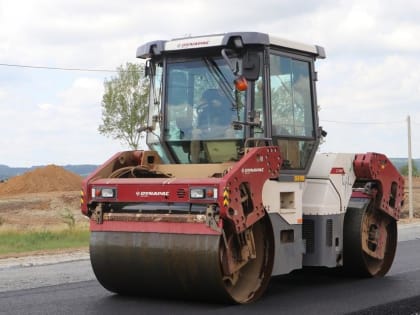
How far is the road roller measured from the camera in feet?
24.3

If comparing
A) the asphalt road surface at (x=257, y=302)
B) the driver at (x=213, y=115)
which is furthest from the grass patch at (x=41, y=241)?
the driver at (x=213, y=115)

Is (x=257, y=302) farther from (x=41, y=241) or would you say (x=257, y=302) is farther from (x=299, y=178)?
(x=41, y=241)

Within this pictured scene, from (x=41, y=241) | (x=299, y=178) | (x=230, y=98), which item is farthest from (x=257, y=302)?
(x=41, y=241)

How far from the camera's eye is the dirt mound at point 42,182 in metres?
46.1

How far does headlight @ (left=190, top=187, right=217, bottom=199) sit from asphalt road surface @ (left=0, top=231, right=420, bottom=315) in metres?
1.04

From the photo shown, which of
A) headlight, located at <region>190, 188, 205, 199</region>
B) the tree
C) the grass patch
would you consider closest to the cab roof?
headlight, located at <region>190, 188, 205, 199</region>

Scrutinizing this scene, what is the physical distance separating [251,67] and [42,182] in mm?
40274

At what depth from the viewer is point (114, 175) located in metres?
8.47

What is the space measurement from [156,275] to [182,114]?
1895mm

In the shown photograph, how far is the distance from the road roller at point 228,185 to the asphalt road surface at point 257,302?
7.1 inches

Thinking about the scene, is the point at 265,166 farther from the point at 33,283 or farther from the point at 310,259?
the point at 33,283

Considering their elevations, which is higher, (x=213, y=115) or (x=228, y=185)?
(x=213, y=115)

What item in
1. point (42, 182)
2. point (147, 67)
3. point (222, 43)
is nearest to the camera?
point (222, 43)

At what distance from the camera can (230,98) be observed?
27.0 feet
